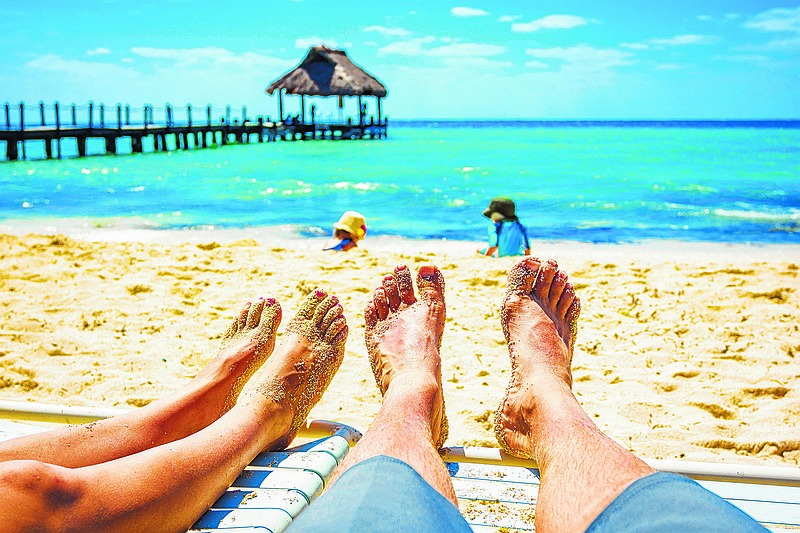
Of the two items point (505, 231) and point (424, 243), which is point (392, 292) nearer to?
point (505, 231)

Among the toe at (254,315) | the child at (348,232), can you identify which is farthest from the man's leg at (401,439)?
the child at (348,232)

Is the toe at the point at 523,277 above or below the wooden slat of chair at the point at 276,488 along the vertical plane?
above

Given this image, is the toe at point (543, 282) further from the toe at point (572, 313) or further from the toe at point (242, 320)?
the toe at point (242, 320)

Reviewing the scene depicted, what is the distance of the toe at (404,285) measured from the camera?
2.23 meters

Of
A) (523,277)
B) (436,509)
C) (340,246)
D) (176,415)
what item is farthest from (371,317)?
(340,246)

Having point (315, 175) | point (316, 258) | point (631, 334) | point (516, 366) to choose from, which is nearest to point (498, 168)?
point (315, 175)

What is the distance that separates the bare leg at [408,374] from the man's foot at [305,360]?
5.5 inches

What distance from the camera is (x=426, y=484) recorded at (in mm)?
1078

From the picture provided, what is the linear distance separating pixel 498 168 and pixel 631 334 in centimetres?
1687

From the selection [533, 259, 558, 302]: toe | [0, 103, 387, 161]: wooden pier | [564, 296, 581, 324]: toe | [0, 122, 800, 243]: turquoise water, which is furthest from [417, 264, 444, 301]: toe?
[0, 103, 387, 161]: wooden pier

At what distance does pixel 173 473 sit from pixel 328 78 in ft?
86.3

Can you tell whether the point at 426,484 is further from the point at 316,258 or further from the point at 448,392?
the point at 316,258

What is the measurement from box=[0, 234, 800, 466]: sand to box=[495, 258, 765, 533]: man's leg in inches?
17.0

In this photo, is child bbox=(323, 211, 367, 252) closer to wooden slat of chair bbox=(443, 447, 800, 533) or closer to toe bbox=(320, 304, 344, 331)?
toe bbox=(320, 304, 344, 331)
